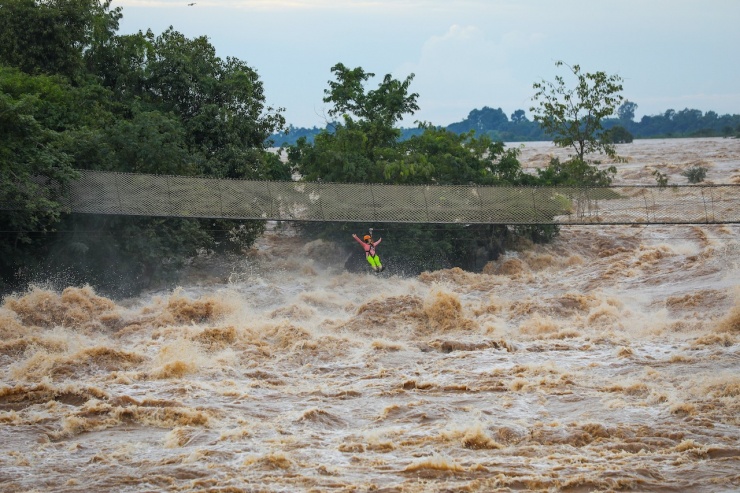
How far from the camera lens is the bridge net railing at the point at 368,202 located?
19.6m

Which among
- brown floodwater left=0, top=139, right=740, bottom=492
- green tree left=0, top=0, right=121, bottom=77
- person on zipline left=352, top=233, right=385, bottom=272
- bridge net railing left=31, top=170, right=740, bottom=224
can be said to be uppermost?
green tree left=0, top=0, right=121, bottom=77

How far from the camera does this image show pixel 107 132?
21234mm

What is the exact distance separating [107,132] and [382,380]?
31.2ft

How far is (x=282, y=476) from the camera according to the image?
10914mm

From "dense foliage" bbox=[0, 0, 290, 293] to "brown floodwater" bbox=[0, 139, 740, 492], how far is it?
941mm

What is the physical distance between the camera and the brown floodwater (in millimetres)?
11109

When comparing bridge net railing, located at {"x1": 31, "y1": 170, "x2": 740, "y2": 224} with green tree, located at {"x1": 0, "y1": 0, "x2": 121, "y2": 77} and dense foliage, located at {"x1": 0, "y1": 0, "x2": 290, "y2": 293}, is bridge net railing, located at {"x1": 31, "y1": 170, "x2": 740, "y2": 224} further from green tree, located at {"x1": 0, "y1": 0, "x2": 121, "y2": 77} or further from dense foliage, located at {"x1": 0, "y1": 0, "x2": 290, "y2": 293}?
green tree, located at {"x1": 0, "y1": 0, "x2": 121, "y2": 77}

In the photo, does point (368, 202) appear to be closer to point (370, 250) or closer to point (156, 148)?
point (370, 250)

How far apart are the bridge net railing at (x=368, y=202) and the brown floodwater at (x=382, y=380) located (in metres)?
1.40

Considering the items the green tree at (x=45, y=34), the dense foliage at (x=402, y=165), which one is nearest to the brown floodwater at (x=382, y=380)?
the dense foliage at (x=402, y=165)

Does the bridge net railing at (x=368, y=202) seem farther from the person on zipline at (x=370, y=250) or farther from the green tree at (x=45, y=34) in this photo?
the green tree at (x=45, y=34)

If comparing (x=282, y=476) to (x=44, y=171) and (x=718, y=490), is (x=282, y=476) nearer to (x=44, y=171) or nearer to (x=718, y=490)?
(x=718, y=490)

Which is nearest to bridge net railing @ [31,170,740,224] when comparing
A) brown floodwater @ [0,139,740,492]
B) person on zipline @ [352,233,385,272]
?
person on zipline @ [352,233,385,272]

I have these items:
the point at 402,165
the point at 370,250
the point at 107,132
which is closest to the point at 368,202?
the point at 370,250
